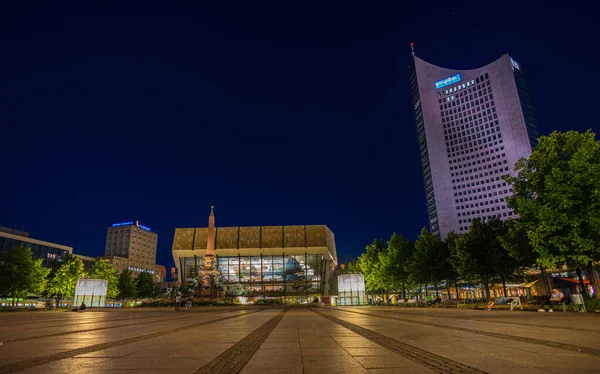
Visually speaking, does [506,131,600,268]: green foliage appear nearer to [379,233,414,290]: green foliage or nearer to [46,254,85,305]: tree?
[379,233,414,290]: green foliage

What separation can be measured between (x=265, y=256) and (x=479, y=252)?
83800 mm

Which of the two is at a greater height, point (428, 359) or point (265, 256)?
point (265, 256)

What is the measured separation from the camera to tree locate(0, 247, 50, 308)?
54375 millimetres

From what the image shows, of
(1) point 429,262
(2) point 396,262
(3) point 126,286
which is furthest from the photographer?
(3) point 126,286

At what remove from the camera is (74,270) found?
223ft

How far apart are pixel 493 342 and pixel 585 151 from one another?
78.1 ft

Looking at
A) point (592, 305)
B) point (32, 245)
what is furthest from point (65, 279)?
point (592, 305)

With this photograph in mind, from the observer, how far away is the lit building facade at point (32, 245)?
100 metres

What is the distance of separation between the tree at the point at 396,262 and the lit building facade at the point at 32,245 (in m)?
78.2

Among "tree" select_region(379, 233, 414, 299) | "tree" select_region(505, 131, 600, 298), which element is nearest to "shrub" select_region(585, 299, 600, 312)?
"tree" select_region(505, 131, 600, 298)

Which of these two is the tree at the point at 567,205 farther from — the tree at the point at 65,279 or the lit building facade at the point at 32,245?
the lit building facade at the point at 32,245

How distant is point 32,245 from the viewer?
10969 cm

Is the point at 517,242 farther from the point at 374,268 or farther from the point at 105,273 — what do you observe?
the point at 105,273

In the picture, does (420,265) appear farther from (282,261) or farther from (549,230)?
(282,261)
